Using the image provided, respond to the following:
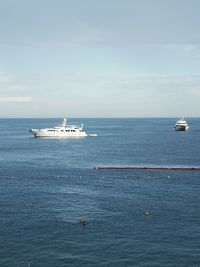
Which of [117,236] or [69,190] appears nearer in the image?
[117,236]

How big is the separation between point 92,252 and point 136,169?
87.5m

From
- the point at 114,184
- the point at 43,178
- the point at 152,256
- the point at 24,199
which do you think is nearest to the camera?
the point at 152,256

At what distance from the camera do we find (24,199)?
105 meters

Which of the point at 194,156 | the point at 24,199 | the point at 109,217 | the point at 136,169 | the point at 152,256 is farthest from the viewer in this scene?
the point at 194,156

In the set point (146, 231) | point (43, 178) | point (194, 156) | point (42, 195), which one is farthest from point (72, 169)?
point (146, 231)

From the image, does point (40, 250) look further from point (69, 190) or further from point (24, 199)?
point (69, 190)

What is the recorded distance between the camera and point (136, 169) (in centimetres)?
15600

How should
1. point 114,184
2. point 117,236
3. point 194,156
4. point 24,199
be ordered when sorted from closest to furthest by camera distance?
point 117,236 → point 24,199 → point 114,184 → point 194,156

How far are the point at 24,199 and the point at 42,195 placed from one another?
6495 mm

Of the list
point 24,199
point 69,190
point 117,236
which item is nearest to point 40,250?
point 117,236

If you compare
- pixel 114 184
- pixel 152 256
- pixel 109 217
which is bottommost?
pixel 152 256

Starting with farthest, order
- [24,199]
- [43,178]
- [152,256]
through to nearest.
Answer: [43,178], [24,199], [152,256]

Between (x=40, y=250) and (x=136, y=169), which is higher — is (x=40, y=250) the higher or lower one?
the lower one

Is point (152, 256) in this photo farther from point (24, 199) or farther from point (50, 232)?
point (24, 199)
